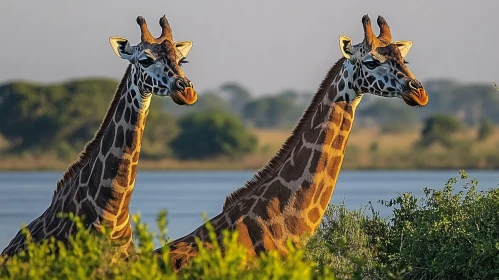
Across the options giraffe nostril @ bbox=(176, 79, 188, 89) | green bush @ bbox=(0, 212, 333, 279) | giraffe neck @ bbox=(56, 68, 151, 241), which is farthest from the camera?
giraffe neck @ bbox=(56, 68, 151, 241)

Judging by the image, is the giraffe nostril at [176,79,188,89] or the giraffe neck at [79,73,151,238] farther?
the giraffe neck at [79,73,151,238]

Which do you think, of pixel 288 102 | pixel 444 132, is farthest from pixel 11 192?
pixel 288 102

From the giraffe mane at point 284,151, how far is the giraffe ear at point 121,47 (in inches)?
61.6

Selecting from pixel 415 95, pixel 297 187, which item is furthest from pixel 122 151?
pixel 415 95

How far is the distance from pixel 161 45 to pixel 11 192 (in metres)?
40.5

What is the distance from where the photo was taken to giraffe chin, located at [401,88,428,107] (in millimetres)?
11010

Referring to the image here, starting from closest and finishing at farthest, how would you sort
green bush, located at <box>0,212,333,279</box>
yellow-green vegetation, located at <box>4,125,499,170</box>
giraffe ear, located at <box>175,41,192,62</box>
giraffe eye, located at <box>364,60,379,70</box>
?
1. green bush, located at <box>0,212,333,279</box>
2. giraffe eye, located at <box>364,60,379,70</box>
3. giraffe ear, located at <box>175,41,192,62</box>
4. yellow-green vegetation, located at <box>4,125,499,170</box>

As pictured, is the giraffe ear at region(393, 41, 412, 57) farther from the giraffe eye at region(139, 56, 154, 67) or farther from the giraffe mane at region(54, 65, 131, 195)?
the giraffe mane at region(54, 65, 131, 195)

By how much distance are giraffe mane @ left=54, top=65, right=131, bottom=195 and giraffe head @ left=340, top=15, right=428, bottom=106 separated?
203 centimetres

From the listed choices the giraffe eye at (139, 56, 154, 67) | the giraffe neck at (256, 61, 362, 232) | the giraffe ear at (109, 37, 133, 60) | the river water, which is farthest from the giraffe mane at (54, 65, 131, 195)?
the river water

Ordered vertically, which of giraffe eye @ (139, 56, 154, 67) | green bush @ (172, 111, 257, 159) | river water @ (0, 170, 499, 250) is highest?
green bush @ (172, 111, 257, 159)

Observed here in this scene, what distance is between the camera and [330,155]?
457 inches

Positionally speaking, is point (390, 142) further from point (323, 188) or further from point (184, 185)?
point (323, 188)

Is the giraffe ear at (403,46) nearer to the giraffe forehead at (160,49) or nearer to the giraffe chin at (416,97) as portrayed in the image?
the giraffe chin at (416,97)
